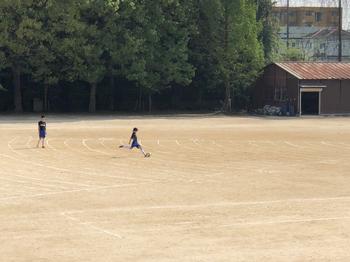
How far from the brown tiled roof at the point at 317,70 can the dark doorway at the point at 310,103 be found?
1.81m

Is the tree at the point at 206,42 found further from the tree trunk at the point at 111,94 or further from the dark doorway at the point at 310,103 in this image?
the dark doorway at the point at 310,103

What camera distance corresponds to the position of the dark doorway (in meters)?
61.2

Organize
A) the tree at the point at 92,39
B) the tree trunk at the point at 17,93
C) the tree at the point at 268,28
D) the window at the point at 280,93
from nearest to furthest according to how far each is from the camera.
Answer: the tree at the point at 92,39
the tree trunk at the point at 17,93
the window at the point at 280,93
the tree at the point at 268,28

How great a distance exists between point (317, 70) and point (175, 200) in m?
47.2

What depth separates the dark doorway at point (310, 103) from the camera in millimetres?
Answer: 61250

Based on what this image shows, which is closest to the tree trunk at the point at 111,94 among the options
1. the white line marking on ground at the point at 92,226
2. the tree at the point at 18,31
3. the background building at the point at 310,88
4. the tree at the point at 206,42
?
the tree at the point at 206,42

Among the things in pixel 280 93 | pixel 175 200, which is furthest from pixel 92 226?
pixel 280 93

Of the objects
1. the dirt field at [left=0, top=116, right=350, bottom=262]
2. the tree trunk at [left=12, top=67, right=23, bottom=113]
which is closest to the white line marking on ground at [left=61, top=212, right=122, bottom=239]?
the dirt field at [left=0, top=116, right=350, bottom=262]

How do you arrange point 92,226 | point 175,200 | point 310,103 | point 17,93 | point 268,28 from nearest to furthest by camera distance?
point 92,226 < point 175,200 < point 17,93 < point 310,103 < point 268,28

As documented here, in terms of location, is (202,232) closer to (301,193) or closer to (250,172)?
(301,193)

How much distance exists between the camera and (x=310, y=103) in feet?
202

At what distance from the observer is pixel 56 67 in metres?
58.0

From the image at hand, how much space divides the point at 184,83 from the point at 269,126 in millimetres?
17224

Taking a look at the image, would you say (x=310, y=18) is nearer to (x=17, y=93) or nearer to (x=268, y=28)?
(x=268, y=28)
